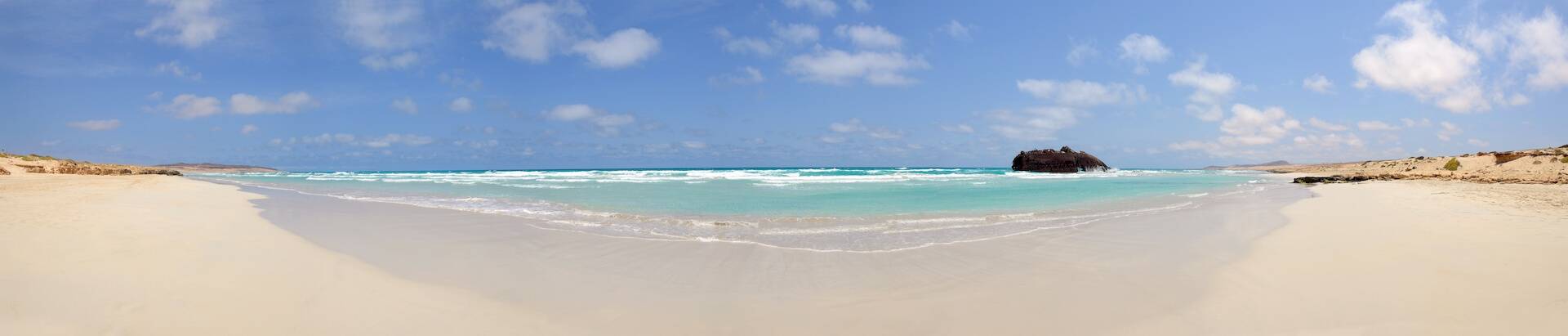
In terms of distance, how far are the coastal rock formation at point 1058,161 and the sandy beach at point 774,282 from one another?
41.5 meters

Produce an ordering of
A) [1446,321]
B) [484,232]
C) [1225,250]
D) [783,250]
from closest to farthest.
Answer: [1446,321] → [1225,250] → [783,250] → [484,232]

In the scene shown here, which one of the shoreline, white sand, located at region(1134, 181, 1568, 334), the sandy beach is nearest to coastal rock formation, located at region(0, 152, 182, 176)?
the sandy beach

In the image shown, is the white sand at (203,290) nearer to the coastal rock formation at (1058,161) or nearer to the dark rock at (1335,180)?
the dark rock at (1335,180)

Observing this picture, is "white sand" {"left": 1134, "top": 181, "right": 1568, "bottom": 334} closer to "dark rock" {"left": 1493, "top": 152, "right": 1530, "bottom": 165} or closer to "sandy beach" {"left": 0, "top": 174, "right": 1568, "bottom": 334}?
"sandy beach" {"left": 0, "top": 174, "right": 1568, "bottom": 334}

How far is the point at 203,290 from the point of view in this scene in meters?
3.81

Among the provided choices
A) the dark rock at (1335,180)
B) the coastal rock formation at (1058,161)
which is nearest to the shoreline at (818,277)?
the dark rock at (1335,180)

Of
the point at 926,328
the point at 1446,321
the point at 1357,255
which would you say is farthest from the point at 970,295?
the point at 1357,255

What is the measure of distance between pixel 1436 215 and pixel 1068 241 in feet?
18.7

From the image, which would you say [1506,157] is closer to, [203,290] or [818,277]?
[818,277]

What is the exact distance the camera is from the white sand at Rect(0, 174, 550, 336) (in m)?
3.16

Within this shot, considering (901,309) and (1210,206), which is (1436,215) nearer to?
(1210,206)

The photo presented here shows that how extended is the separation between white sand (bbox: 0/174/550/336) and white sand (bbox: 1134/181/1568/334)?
12.6 ft

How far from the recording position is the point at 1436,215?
7965mm

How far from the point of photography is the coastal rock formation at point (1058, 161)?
46812mm
